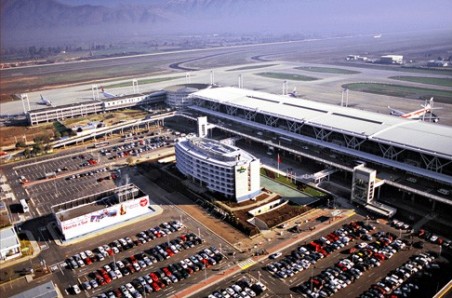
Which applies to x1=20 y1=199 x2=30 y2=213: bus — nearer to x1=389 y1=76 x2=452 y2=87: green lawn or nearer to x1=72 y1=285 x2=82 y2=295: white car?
x1=72 y1=285 x2=82 y2=295: white car

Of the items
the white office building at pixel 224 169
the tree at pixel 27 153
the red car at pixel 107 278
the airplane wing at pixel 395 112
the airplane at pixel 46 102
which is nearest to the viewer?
the red car at pixel 107 278

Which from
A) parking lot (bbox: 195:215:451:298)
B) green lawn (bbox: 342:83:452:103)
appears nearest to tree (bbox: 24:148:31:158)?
parking lot (bbox: 195:215:451:298)

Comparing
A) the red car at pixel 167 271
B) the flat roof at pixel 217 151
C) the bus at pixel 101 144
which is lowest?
the red car at pixel 167 271

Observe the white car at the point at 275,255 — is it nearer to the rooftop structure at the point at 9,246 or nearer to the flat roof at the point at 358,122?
the flat roof at the point at 358,122

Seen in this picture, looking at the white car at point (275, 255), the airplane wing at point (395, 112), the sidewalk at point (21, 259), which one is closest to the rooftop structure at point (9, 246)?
the sidewalk at point (21, 259)

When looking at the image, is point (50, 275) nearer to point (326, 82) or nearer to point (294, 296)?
point (294, 296)

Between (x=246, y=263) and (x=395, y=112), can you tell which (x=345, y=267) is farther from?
(x=395, y=112)

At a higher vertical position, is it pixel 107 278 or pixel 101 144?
pixel 101 144

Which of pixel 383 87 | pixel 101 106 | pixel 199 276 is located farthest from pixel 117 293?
pixel 383 87

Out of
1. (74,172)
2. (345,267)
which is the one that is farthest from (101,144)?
(345,267)
